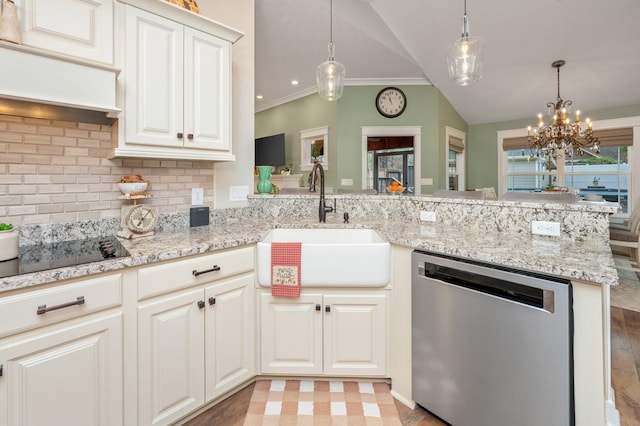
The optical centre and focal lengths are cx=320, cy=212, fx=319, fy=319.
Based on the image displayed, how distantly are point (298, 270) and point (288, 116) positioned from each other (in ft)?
18.5

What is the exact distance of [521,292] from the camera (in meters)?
1.15

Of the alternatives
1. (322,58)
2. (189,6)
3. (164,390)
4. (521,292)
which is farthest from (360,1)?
(164,390)

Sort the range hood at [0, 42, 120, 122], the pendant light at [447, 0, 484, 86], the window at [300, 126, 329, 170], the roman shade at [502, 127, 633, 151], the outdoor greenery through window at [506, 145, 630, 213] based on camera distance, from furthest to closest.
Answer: the window at [300, 126, 329, 170], the outdoor greenery through window at [506, 145, 630, 213], the roman shade at [502, 127, 633, 151], the pendant light at [447, 0, 484, 86], the range hood at [0, 42, 120, 122]

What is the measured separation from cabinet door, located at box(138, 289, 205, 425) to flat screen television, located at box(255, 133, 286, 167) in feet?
16.7

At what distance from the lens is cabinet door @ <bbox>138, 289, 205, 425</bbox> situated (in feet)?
4.30

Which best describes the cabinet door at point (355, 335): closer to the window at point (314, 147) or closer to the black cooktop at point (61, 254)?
the black cooktop at point (61, 254)

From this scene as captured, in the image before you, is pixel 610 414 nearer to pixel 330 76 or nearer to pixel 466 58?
pixel 466 58

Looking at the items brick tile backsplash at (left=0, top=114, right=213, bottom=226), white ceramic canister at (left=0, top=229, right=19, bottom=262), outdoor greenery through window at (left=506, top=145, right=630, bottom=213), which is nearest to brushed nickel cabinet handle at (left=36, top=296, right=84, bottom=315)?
white ceramic canister at (left=0, top=229, right=19, bottom=262)

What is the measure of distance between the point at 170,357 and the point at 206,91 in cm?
139

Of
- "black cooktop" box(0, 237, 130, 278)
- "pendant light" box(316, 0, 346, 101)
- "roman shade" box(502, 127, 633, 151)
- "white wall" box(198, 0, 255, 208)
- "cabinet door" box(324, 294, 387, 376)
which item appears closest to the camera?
"black cooktop" box(0, 237, 130, 278)

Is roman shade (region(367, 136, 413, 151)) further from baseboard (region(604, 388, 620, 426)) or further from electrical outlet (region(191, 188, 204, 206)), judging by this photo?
baseboard (region(604, 388, 620, 426))

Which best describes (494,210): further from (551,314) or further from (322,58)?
(322,58)

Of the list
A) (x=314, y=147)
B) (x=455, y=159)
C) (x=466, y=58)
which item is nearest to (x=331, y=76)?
(x=466, y=58)

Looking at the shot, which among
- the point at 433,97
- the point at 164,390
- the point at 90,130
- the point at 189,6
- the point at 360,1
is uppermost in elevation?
Result: the point at 360,1
